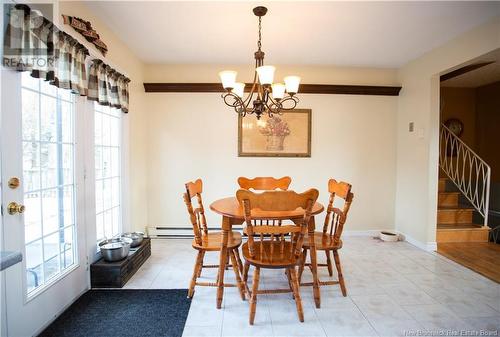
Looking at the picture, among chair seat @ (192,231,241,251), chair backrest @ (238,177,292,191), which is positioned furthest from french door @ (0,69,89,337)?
chair backrest @ (238,177,292,191)

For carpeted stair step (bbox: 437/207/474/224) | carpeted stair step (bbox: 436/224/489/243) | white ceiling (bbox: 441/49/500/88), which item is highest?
white ceiling (bbox: 441/49/500/88)

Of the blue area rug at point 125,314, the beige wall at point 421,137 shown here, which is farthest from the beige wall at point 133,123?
the beige wall at point 421,137

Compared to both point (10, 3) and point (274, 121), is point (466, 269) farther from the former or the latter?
point (10, 3)

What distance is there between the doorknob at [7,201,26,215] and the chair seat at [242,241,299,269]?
1501 mm

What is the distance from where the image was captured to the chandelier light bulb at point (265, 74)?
6.90 ft

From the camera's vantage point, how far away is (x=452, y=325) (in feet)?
6.30

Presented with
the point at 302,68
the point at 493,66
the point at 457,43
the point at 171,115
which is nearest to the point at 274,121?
the point at 302,68

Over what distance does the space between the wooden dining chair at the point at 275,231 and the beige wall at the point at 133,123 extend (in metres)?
2.06

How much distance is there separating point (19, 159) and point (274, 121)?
3.01 metres

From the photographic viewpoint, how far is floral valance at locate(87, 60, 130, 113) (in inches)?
95.0

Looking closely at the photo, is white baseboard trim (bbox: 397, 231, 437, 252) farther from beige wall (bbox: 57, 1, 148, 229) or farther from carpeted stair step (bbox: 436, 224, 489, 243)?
beige wall (bbox: 57, 1, 148, 229)

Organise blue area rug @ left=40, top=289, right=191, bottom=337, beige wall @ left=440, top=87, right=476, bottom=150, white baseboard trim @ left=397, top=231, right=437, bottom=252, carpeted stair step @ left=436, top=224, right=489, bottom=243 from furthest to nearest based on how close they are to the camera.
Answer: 1. beige wall @ left=440, top=87, right=476, bottom=150
2. carpeted stair step @ left=436, top=224, right=489, bottom=243
3. white baseboard trim @ left=397, top=231, right=437, bottom=252
4. blue area rug @ left=40, top=289, right=191, bottom=337

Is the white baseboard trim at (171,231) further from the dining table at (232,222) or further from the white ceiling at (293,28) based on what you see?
the white ceiling at (293,28)

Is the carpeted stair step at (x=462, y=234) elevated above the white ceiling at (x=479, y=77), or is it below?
below
